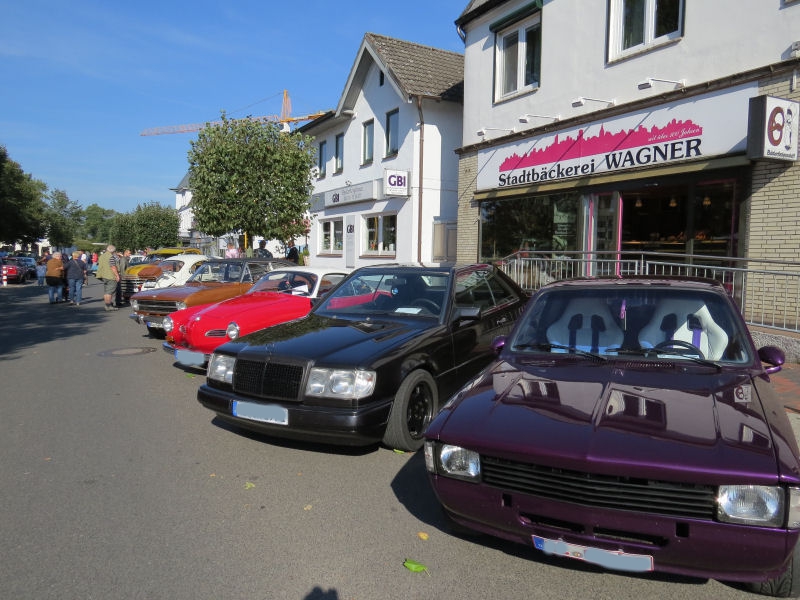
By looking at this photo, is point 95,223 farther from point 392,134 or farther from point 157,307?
point 157,307

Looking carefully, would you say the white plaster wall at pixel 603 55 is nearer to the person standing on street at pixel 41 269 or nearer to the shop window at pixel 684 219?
the shop window at pixel 684 219

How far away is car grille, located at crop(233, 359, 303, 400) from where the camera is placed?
4332 mm

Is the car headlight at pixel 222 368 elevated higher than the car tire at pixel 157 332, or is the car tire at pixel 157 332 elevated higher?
the car headlight at pixel 222 368

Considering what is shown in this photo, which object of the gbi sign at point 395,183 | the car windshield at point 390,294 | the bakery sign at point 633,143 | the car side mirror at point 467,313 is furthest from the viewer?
the gbi sign at point 395,183

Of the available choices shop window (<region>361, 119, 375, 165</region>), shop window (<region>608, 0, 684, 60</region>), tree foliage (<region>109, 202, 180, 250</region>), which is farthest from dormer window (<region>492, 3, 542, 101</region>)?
tree foliage (<region>109, 202, 180, 250</region>)

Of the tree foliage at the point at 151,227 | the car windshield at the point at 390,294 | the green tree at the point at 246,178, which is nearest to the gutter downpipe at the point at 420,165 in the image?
the green tree at the point at 246,178

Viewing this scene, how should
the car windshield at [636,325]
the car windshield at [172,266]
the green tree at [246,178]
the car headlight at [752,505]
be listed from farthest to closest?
the green tree at [246,178] < the car windshield at [172,266] < the car windshield at [636,325] < the car headlight at [752,505]

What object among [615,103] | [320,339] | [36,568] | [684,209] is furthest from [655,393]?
[615,103]

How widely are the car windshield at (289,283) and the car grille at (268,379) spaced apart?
354 cm

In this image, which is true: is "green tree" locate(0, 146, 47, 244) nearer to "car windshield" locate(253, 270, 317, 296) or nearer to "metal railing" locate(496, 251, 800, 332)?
"car windshield" locate(253, 270, 317, 296)

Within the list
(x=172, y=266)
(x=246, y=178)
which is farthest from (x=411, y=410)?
(x=246, y=178)

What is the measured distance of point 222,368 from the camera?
481 cm

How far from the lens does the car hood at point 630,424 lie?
236 cm

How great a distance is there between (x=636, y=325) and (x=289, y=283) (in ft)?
18.5
